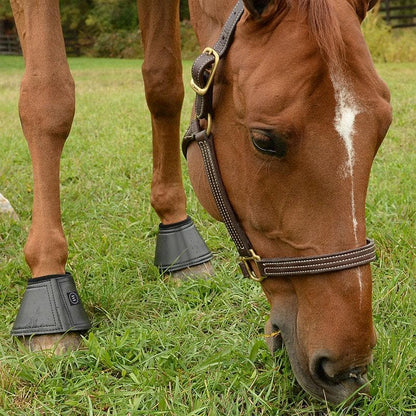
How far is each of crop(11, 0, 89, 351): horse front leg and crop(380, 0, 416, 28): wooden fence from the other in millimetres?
22905

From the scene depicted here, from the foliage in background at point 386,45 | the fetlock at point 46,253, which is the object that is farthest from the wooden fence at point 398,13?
the fetlock at point 46,253

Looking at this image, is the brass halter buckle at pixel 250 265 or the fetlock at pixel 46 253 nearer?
the brass halter buckle at pixel 250 265

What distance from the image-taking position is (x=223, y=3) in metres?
1.88

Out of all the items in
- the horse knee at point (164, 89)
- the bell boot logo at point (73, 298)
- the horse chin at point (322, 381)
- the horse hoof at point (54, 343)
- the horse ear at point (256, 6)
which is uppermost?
the horse ear at point (256, 6)

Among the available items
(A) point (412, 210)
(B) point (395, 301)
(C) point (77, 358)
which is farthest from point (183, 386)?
(A) point (412, 210)

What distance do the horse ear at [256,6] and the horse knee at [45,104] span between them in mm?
953

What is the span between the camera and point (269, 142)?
4.97 feet

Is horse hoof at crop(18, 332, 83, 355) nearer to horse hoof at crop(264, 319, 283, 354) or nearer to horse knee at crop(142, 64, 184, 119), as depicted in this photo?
horse hoof at crop(264, 319, 283, 354)

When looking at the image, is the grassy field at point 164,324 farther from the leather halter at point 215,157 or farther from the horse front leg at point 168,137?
the leather halter at point 215,157

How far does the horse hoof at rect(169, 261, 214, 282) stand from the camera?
2.67 m

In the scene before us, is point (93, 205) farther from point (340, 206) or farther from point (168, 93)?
point (340, 206)

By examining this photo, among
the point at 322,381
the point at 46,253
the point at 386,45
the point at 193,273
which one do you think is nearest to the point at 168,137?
the point at 193,273

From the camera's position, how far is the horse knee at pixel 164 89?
111 inches

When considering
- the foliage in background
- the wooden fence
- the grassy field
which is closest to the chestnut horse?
the grassy field
